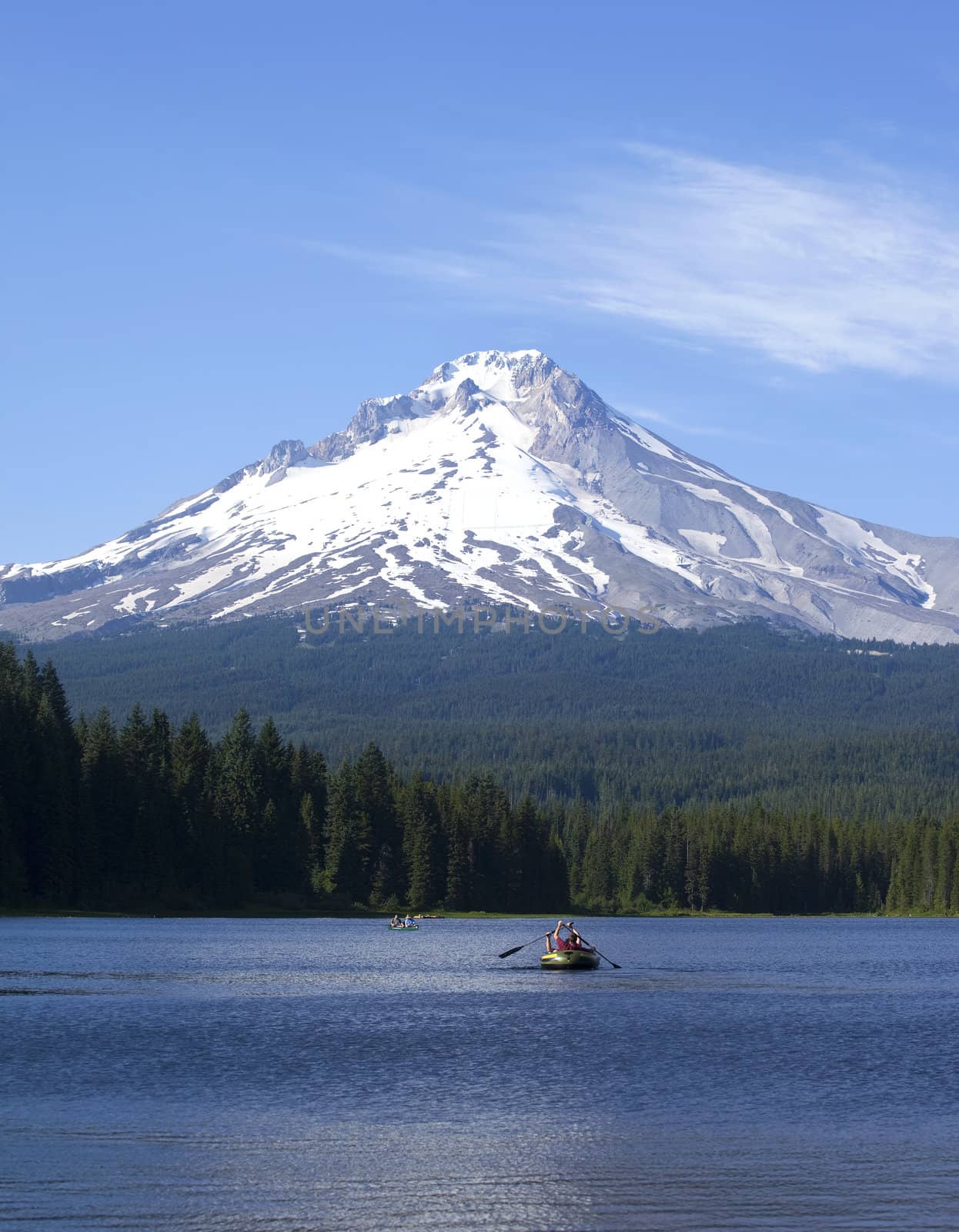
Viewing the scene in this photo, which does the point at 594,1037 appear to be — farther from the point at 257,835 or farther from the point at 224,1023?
the point at 257,835

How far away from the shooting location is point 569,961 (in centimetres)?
9900

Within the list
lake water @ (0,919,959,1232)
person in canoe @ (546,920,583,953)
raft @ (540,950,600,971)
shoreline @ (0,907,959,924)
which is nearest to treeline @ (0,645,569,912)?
shoreline @ (0,907,959,924)

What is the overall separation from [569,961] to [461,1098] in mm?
50795

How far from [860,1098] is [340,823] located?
109 metres

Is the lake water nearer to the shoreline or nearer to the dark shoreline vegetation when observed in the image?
the shoreline

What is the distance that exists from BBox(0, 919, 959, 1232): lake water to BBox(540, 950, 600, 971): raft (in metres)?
2.76

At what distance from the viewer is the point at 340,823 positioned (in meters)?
156

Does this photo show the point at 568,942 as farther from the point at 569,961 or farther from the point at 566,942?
the point at 569,961

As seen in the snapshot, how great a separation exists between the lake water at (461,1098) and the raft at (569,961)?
9.05ft

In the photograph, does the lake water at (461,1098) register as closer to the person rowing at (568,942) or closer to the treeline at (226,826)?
the person rowing at (568,942)

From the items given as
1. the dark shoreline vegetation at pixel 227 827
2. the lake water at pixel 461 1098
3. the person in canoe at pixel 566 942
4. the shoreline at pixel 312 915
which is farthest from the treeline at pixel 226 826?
the person in canoe at pixel 566 942

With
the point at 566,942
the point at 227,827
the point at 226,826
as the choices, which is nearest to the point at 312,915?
the point at 227,827

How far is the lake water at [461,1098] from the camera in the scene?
→ 1379 inches

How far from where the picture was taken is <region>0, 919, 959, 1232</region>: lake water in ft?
115
